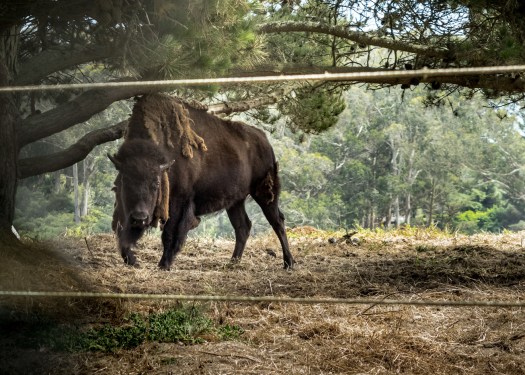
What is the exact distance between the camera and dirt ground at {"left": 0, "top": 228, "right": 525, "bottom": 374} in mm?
3889

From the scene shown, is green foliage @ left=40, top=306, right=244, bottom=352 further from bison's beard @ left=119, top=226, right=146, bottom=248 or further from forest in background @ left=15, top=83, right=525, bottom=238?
forest in background @ left=15, top=83, right=525, bottom=238

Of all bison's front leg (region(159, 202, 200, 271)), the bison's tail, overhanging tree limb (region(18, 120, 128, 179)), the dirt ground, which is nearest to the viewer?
the dirt ground

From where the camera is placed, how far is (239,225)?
888 cm

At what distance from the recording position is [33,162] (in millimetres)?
6402

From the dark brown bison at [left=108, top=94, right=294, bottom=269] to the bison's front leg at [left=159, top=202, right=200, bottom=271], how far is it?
0.01m

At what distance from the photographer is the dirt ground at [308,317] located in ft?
12.8

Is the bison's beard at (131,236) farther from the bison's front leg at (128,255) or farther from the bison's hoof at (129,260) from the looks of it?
the bison's hoof at (129,260)

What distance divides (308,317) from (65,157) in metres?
3.32

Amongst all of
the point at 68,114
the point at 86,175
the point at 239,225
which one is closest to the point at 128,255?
the point at 239,225

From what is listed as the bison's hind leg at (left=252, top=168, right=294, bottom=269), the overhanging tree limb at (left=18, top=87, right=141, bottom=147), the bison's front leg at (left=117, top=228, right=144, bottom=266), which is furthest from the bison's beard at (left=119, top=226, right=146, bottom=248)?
the bison's hind leg at (left=252, top=168, right=294, bottom=269)

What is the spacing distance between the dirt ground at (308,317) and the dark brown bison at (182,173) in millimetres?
557

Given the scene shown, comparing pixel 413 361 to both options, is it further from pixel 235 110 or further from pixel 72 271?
pixel 235 110

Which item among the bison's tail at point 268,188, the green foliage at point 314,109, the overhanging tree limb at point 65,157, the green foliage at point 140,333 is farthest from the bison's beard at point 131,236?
the green foliage at point 314,109

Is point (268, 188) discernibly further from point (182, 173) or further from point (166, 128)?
point (166, 128)
